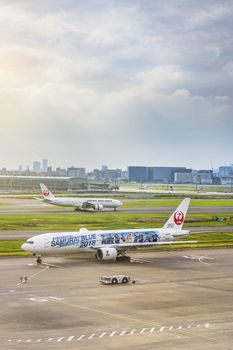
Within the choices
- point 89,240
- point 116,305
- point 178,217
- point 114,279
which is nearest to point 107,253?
point 89,240

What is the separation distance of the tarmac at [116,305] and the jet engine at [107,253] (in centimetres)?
134

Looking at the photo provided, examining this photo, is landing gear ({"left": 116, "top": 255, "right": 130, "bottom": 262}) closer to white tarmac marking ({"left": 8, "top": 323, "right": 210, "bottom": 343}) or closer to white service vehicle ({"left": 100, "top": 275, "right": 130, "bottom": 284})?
white service vehicle ({"left": 100, "top": 275, "right": 130, "bottom": 284})

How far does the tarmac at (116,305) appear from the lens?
48.1 m

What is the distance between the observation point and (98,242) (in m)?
92.9

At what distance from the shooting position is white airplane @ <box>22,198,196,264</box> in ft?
290

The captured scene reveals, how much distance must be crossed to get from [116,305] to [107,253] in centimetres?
3037

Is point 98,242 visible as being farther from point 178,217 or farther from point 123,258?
point 178,217

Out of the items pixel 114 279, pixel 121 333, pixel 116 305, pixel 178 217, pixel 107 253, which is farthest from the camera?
pixel 178 217

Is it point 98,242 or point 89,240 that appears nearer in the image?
point 89,240

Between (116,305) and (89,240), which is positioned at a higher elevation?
(89,240)

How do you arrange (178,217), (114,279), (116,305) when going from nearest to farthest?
(116,305)
(114,279)
(178,217)

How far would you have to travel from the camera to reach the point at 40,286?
2803 inches

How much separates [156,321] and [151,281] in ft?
69.7

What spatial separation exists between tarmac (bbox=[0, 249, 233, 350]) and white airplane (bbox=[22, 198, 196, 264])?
204 cm
